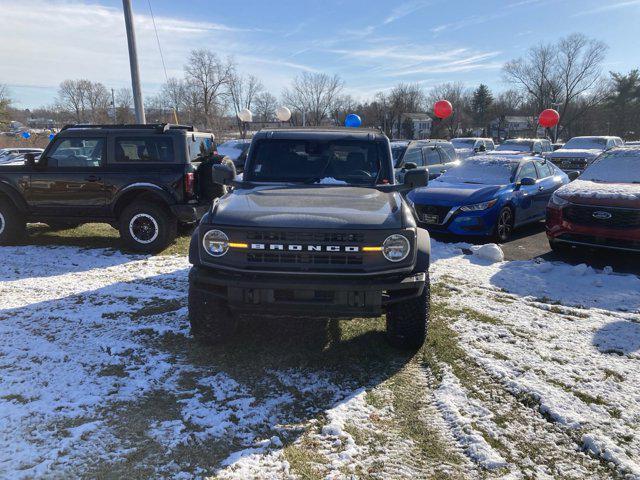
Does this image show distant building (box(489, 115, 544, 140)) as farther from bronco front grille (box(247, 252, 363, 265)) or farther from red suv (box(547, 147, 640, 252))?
bronco front grille (box(247, 252, 363, 265))

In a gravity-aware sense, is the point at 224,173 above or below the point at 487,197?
above

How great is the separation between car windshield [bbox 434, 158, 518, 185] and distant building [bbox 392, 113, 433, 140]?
53.8 metres

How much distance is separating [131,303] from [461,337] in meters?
3.64

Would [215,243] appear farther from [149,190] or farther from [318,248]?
[149,190]

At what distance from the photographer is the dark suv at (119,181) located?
7.32 m

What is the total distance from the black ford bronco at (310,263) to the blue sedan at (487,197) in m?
4.14

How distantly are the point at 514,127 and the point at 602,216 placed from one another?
288 feet

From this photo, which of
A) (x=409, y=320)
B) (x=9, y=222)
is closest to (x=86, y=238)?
(x=9, y=222)

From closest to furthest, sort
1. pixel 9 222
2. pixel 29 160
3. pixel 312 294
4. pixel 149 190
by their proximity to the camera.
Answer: pixel 312 294
pixel 149 190
pixel 29 160
pixel 9 222

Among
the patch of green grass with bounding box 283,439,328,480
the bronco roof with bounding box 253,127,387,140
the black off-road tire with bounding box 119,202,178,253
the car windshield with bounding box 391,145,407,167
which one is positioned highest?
the bronco roof with bounding box 253,127,387,140

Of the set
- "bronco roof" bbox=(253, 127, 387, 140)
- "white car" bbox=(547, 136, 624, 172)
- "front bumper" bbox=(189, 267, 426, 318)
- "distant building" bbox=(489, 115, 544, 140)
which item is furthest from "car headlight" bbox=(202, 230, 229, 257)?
"distant building" bbox=(489, 115, 544, 140)

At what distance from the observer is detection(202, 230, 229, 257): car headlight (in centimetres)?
354

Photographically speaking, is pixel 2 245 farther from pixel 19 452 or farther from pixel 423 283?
pixel 423 283

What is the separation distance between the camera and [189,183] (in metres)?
7.30
